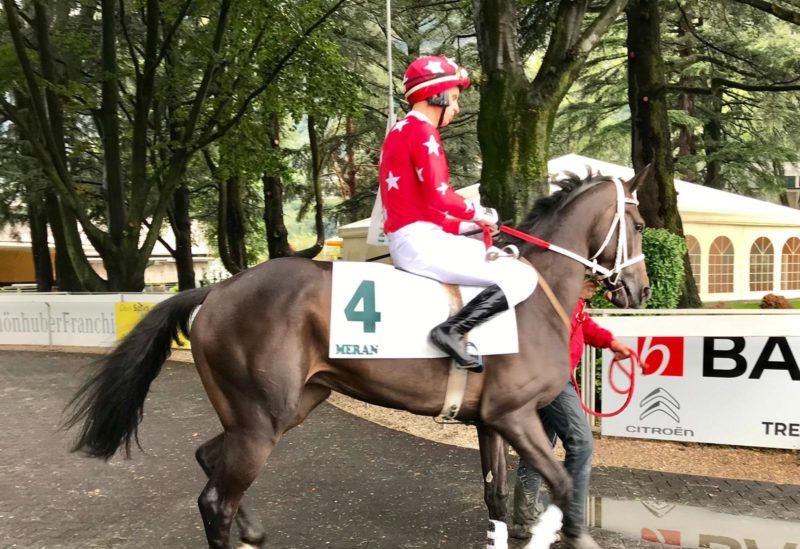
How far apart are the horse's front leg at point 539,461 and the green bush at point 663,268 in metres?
5.36

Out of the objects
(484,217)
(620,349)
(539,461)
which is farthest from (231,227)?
(539,461)

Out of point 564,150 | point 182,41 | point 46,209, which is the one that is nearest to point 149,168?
point 46,209

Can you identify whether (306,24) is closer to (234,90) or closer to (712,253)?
(234,90)

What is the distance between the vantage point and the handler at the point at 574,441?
3740mm

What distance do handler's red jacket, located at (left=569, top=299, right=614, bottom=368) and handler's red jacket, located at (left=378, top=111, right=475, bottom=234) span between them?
1.10m

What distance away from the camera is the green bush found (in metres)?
8.27

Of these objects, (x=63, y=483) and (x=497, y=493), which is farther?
(x=63, y=483)

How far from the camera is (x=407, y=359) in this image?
11.2 feet

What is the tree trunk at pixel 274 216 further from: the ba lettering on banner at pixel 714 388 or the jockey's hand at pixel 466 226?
the jockey's hand at pixel 466 226

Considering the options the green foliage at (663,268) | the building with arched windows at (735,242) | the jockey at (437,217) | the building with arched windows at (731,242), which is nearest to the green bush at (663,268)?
the green foliage at (663,268)

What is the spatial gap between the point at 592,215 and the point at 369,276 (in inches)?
55.4

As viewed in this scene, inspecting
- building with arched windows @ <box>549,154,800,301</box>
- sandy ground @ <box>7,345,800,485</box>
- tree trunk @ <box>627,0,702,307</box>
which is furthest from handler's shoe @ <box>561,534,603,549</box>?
building with arched windows @ <box>549,154,800,301</box>

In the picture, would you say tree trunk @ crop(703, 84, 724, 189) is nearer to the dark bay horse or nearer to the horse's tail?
the dark bay horse

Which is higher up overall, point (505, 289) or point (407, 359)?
point (505, 289)
